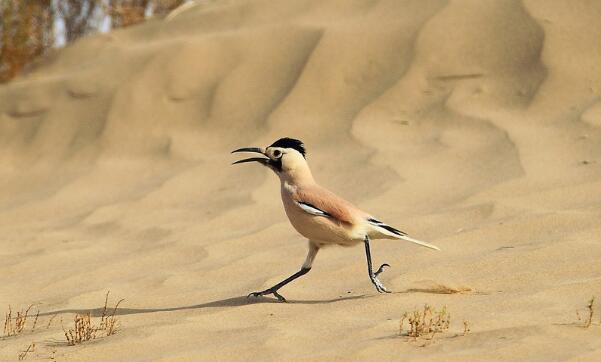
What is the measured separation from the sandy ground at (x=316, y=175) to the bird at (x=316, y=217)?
0.19 meters

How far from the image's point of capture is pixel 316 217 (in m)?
4.68

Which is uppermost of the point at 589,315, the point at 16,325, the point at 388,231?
A: the point at 16,325

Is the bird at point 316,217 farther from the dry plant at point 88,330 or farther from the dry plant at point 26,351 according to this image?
the dry plant at point 26,351

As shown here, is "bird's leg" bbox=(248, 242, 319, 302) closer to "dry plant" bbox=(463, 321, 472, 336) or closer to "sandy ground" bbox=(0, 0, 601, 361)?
"sandy ground" bbox=(0, 0, 601, 361)

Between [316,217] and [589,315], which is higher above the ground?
[316,217]

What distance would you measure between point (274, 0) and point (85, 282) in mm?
5386

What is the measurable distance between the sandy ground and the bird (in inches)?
7.4

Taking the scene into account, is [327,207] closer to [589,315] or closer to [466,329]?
[466,329]

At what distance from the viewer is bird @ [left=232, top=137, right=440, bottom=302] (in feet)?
15.4

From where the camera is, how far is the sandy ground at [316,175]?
409cm

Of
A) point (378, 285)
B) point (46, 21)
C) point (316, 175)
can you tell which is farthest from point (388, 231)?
point (46, 21)

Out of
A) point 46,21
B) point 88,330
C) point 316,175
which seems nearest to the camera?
point 88,330

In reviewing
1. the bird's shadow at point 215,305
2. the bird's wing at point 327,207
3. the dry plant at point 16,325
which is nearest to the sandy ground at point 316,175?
the bird's shadow at point 215,305

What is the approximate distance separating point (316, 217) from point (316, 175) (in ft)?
9.43
